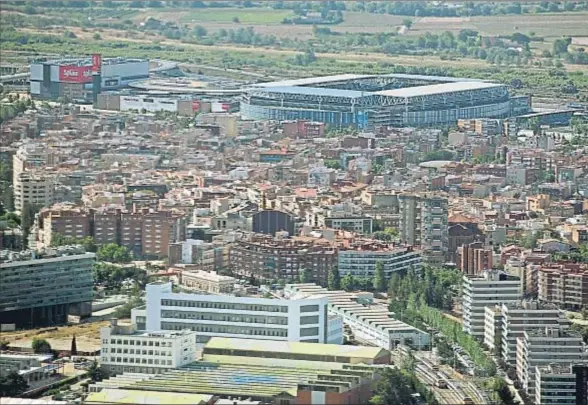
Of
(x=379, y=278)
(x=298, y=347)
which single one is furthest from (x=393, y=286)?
(x=298, y=347)

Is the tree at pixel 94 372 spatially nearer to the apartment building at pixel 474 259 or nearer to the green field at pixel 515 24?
the apartment building at pixel 474 259

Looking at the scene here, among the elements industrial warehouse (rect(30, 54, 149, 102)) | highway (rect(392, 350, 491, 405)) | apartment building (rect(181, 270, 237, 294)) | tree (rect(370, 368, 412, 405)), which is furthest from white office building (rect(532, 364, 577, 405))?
industrial warehouse (rect(30, 54, 149, 102))

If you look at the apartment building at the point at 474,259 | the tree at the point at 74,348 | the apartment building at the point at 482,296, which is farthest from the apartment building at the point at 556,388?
the apartment building at the point at 474,259

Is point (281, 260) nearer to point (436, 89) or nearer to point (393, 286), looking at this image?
point (393, 286)

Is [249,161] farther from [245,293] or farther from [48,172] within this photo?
[245,293]

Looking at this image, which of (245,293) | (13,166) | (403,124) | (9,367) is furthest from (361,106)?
(9,367)

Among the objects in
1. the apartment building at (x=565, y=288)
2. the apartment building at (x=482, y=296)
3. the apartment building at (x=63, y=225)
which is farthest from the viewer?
the apartment building at (x=63, y=225)
